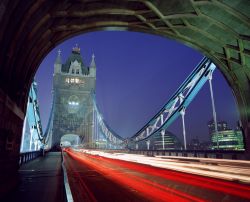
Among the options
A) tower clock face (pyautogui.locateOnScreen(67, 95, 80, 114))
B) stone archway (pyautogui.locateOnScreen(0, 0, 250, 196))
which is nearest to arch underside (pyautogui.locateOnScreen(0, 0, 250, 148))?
stone archway (pyautogui.locateOnScreen(0, 0, 250, 196))

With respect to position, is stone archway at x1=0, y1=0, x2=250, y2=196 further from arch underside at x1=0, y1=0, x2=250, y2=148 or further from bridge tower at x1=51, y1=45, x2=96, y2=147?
bridge tower at x1=51, y1=45, x2=96, y2=147

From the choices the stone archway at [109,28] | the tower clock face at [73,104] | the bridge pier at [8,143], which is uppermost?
the tower clock face at [73,104]

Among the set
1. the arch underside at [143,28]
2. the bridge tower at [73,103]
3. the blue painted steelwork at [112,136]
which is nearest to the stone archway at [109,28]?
the arch underside at [143,28]

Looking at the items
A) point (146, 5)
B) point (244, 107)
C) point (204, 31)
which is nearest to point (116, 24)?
point (146, 5)

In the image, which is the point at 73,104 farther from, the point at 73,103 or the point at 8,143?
the point at 8,143

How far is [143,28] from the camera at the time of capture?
17297 mm

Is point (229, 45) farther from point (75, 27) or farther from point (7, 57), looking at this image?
point (7, 57)

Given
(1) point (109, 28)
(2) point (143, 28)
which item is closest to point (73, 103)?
(1) point (109, 28)

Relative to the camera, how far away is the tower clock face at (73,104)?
333 ft

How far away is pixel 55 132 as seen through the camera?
94938 millimetres

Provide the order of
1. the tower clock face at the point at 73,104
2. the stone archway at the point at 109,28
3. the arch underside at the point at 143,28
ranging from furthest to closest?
the tower clock face at the point at 73,104 < the arch underside at the point at 143,28 < the stone archway at the point at 109,28

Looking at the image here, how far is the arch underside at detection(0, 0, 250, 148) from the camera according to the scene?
34.2 ft

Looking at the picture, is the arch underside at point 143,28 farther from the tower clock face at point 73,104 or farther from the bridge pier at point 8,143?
the tower clock face at point 73,104

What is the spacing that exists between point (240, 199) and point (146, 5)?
12716 millimetres
